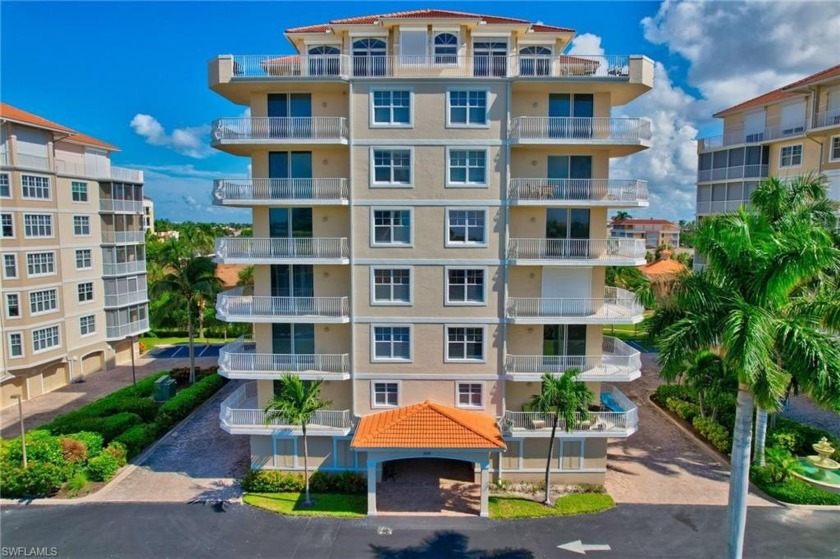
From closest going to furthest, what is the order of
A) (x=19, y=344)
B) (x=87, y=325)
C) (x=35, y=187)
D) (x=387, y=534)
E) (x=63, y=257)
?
(x=387, y=534)
(x=19, y=344)
(x=35, y=187)
(x=63, y=257)
(x=87, y=325)

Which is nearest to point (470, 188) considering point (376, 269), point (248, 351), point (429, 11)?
point (376, 269)

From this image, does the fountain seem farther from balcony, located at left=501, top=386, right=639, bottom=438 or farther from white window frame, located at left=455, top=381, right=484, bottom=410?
white window frame, located at left=455, top=381, right=484, bottom=410

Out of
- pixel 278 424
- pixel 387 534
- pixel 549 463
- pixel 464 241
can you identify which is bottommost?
pixel 387 534

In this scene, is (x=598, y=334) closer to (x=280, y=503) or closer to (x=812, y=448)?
(x=812, y=448)

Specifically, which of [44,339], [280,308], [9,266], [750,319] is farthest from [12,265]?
[750,319]

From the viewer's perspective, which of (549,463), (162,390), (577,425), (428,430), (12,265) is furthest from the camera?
(12,265)

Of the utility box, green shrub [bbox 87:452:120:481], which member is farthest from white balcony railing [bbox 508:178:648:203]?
the utility box

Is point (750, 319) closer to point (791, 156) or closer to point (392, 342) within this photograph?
point (392, 342)
